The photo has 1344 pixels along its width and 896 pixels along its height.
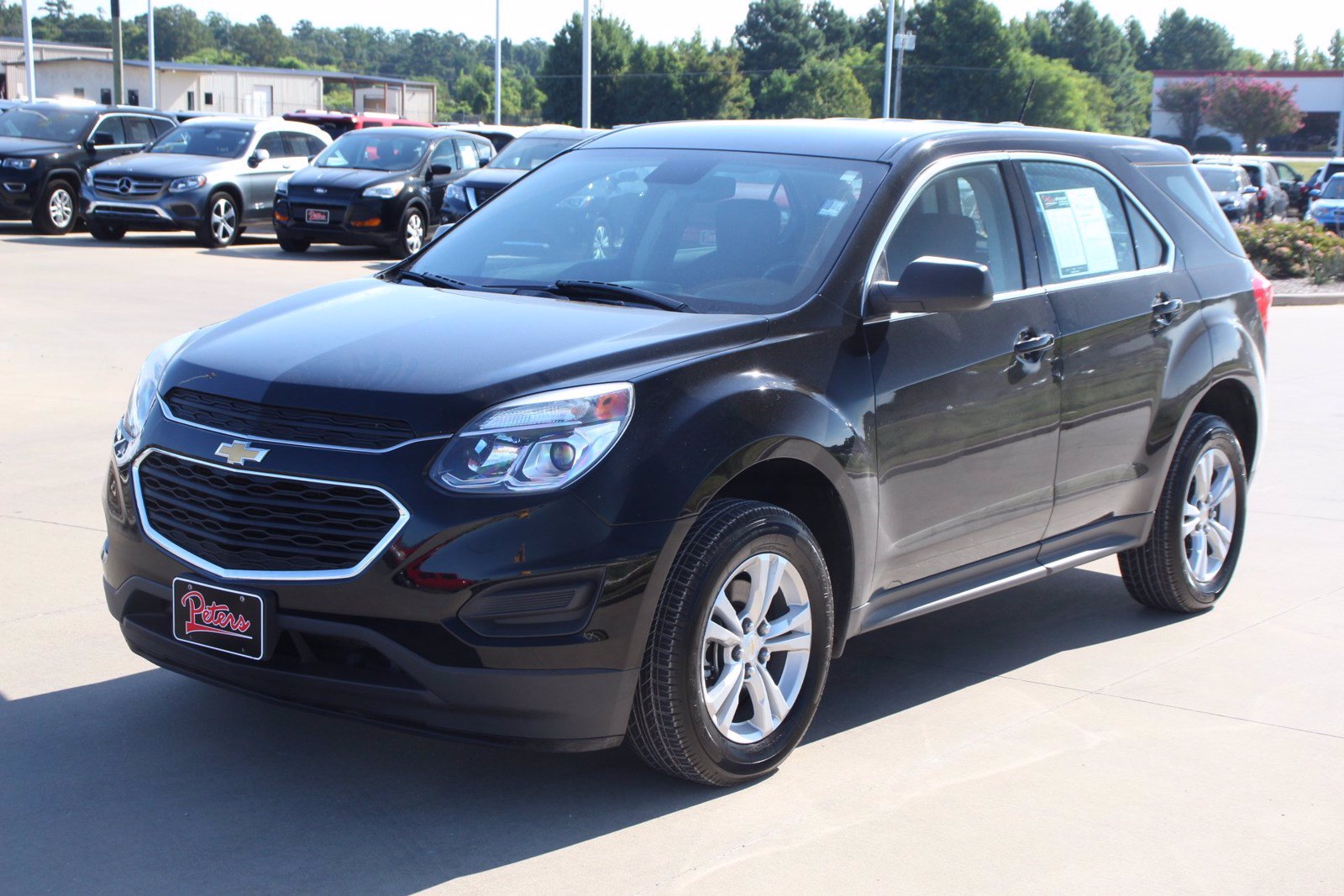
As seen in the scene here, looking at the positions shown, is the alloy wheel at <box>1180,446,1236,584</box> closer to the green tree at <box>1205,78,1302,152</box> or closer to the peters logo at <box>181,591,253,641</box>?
the peters logo at <box>181,591,253,641</box>

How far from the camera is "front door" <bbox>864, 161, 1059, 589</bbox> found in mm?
4539

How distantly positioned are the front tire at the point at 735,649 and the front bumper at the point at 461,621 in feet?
0.33

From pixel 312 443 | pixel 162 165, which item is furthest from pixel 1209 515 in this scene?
pixel 162 165

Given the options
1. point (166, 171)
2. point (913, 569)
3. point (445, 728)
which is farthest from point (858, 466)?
point (166, 171)

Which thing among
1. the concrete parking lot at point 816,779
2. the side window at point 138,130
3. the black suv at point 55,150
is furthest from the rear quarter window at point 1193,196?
the side window at point 138,130

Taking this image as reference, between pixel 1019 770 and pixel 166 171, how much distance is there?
18749mm

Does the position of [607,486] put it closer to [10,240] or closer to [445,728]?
[445,728]

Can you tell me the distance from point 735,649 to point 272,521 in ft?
4.10

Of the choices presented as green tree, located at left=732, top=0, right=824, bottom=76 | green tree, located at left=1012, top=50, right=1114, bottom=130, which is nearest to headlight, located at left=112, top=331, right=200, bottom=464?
green tree, located at left=1012, top=50, right=1114, bottom=130

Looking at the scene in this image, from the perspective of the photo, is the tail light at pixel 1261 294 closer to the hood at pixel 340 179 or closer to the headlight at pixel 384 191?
the headlight at pixel 384 191

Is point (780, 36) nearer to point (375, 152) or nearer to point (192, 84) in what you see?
point (192, 84)

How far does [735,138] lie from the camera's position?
5.22m

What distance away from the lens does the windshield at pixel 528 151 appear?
2058cm

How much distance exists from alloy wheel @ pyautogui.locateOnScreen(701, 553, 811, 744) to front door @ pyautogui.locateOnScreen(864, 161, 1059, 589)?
1.39 feet
